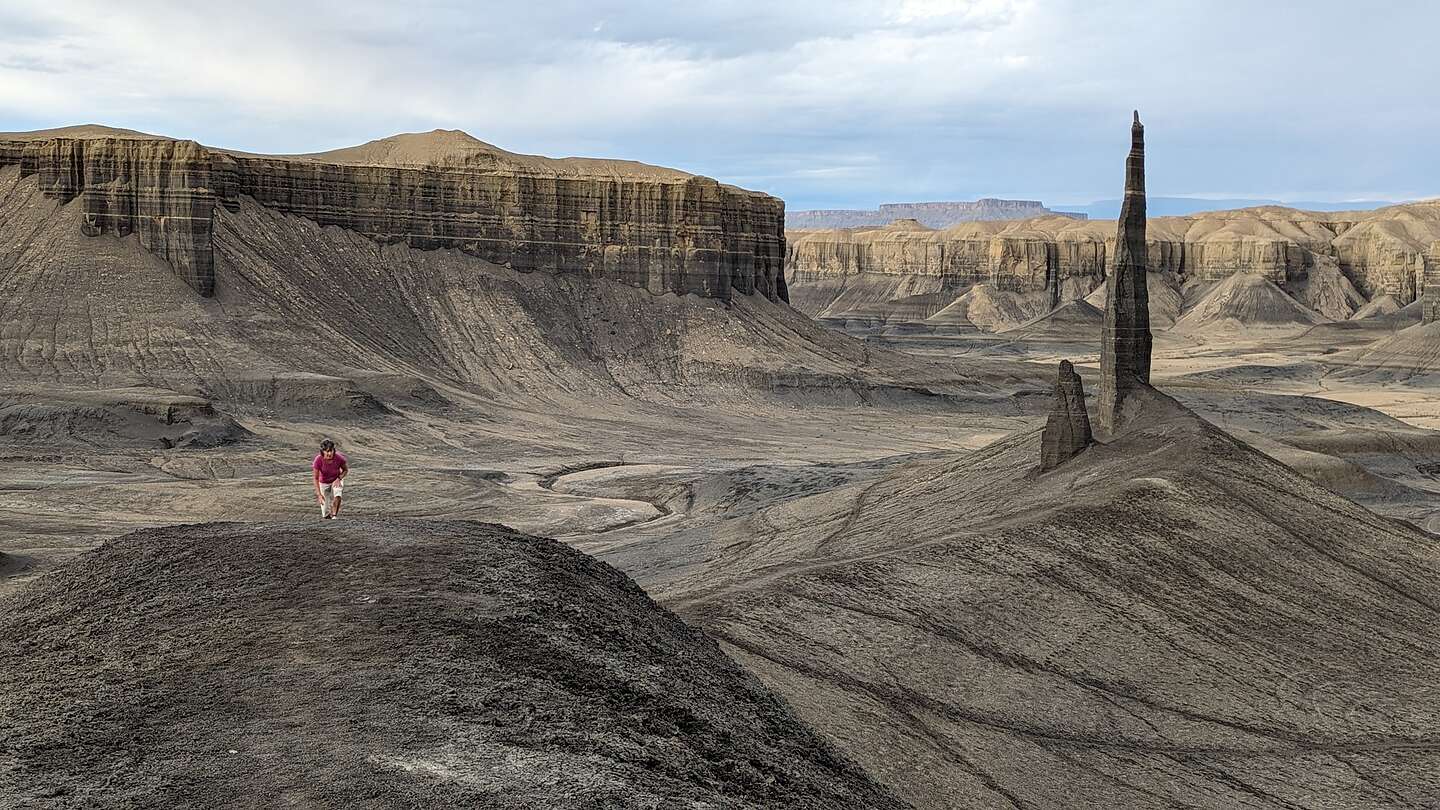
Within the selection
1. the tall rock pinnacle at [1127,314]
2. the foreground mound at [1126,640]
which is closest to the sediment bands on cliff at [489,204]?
the tall rock pinnacle at [1127,314]

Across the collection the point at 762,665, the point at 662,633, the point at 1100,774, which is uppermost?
the point at 662,633

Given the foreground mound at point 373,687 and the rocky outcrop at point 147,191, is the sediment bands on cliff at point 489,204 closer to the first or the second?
the rocky outcrop at point 147,191

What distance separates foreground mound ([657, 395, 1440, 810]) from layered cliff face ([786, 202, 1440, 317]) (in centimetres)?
10032

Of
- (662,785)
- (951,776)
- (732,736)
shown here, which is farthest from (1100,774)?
(662,785)

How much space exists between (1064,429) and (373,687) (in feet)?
65.0

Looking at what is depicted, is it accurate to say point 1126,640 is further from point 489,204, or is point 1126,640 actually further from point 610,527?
point 489,204

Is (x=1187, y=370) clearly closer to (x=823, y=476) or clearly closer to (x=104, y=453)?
(x=823, y=476)

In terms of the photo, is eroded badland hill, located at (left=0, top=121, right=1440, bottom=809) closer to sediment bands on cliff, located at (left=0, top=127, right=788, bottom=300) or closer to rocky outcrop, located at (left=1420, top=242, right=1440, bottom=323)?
sediment bands on cliff, located at (left=0, top=127, right=788, bottom=300)

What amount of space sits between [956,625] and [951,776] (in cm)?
433

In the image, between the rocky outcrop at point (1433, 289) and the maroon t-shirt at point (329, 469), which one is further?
the rocky outcrop at point (1433, 289)

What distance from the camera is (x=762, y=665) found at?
1634 cm

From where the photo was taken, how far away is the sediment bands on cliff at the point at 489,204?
62438mm

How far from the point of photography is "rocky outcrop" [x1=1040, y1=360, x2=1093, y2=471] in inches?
1082

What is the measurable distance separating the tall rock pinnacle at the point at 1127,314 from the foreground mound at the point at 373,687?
57.8 feet
